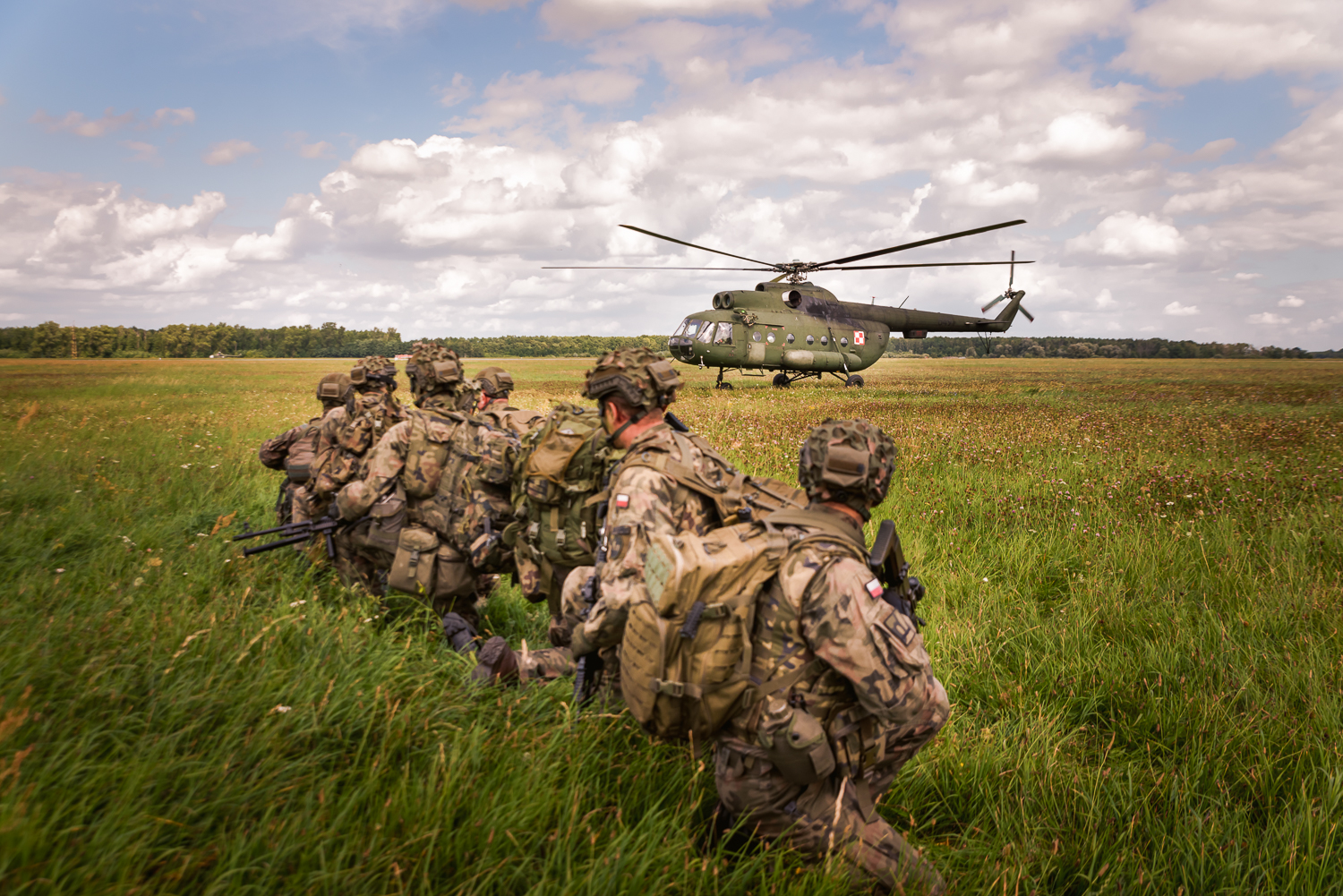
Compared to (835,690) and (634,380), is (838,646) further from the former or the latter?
(634,380)

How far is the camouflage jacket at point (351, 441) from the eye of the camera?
631 centimetres

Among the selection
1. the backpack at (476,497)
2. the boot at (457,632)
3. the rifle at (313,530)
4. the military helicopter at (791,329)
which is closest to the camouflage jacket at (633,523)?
the boot at (457,632)

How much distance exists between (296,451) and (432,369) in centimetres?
219

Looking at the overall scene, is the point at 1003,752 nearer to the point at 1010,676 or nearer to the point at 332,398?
the point at 1010,676

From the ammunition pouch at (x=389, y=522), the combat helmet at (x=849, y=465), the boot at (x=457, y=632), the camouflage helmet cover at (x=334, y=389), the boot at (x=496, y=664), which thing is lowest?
the boot at (x=457, y=632)

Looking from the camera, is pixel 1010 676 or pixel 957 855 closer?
pixel 957 855

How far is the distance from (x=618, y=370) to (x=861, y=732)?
2.07 metres

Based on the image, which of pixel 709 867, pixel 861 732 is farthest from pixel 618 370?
pixel 709 867

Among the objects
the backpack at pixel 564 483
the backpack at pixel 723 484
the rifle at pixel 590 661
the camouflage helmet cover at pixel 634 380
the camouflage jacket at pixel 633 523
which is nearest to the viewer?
the camouflage jacket at pixel 633 523

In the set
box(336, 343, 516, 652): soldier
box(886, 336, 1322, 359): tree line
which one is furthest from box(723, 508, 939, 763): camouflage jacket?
box(886, 336, 1322, 359): tree line

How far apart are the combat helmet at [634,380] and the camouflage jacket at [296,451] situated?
13.9ft

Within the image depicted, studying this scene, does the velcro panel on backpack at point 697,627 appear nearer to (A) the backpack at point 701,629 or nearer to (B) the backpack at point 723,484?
(A) the backpack at point 701,629

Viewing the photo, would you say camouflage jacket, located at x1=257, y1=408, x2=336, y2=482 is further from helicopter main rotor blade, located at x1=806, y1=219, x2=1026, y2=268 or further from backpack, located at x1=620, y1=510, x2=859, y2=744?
helicopter main rotor blade, located at x1=806, y1=219, x2=1026, y2=268

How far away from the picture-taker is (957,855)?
3127 mm
